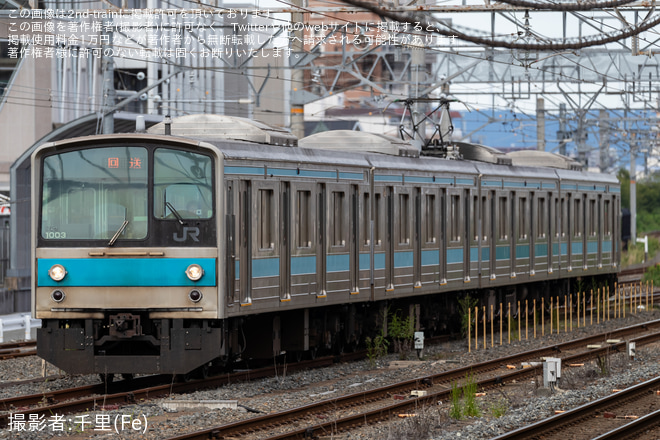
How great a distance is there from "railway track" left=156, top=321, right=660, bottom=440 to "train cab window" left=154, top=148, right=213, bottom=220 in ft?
8.62

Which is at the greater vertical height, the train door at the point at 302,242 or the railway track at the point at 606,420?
the train door at the point at 302,242

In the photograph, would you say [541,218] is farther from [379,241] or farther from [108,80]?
[108,80]

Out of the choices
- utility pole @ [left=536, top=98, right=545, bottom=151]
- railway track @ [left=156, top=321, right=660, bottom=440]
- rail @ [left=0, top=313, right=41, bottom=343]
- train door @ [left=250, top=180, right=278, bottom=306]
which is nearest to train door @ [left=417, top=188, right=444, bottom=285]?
railway track @ [left=156, top=321, right=660, bottom=440]

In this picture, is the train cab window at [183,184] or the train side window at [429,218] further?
the train side window at [429,218]

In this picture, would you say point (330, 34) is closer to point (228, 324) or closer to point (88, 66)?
point (228, 324)

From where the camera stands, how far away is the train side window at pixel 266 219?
47.9ft

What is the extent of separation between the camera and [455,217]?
818 inches

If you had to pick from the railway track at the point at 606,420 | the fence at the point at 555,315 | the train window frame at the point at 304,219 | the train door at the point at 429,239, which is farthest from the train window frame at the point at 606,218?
the railway track at the point at 606,420

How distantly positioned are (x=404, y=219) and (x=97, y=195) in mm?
6378

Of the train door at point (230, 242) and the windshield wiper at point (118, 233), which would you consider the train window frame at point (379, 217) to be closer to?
the train door at point (230, 242)

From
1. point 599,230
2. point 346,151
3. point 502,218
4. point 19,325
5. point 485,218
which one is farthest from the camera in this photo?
point 599,230

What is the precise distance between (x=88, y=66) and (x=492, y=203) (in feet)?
91.5

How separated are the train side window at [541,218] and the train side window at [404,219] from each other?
613 centimetres

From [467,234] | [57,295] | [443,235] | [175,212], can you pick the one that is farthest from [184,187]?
[467,234]
